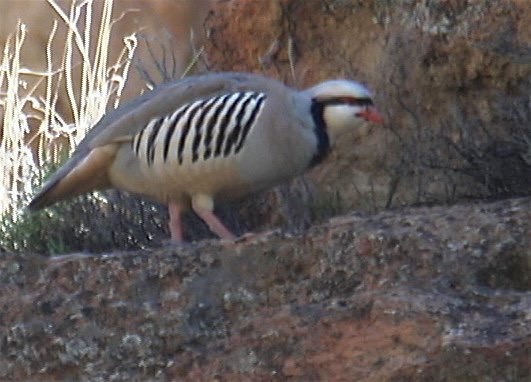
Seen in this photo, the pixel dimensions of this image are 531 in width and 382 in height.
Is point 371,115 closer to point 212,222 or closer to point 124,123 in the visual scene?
point 212,222

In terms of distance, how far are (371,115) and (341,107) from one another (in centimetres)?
12

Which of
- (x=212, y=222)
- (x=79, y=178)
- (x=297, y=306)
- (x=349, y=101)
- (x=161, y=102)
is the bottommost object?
(x=212, y=222)

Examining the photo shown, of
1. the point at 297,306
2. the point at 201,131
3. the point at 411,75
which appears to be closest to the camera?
the point at 297,306

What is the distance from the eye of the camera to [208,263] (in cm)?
412

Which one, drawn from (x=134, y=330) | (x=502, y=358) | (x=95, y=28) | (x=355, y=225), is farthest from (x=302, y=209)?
(x=95, y=28)

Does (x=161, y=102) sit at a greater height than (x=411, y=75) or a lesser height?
greater

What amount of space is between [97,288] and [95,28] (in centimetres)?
912

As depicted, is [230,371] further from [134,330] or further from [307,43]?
[307,43]

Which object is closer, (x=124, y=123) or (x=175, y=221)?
(x=124, y=123)

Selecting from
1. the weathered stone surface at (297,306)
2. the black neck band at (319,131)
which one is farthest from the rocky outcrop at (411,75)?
the weathered stone surface at (297,306)

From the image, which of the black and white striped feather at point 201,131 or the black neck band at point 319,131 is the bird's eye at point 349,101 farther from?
the black and white striped feather at point 201,131

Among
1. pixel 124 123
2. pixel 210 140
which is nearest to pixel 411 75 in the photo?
pixel 210 140

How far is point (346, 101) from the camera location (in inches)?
218

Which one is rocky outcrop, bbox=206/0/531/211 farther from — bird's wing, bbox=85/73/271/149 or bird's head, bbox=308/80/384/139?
bird's wing, bbox=85/73/271/149
